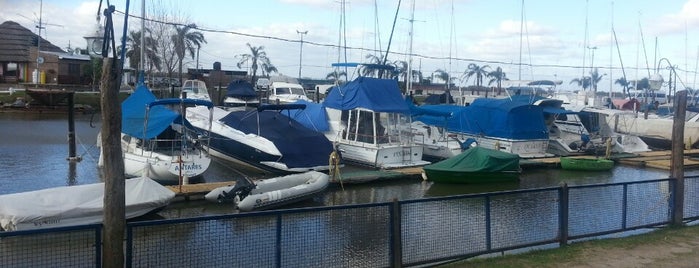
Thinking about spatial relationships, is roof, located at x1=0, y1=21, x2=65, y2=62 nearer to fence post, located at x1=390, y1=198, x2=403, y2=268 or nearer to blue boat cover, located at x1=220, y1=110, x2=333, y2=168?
blue boat cover, located at x1=220, y1=110, x2=333, y2=168

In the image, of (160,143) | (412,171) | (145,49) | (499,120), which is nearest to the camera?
(160,143)

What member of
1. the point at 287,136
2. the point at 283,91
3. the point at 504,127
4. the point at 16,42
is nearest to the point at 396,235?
the point at 287,136

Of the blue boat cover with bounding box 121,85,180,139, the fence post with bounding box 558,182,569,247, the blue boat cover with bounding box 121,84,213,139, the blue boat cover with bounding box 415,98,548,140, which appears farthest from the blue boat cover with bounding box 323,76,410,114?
the fence post with bounding box 558,182,569,247

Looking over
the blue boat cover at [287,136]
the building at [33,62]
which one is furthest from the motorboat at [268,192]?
the building at [33,62]

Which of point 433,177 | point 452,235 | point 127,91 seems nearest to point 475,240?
point 452,235

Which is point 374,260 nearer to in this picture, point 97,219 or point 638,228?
point 638,228

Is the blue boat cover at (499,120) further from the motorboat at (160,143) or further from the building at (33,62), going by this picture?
the building at (33,62)

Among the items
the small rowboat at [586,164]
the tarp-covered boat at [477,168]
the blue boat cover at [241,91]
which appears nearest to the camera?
the tarp-covered boat at [477,168]

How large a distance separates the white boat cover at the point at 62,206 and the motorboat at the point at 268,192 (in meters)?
2.42

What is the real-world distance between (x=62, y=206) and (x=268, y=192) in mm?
5690

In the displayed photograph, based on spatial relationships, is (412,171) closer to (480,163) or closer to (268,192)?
(480,163)

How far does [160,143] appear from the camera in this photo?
2238cm

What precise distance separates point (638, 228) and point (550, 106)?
872 inches

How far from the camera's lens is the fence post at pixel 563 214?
11.2 metres
